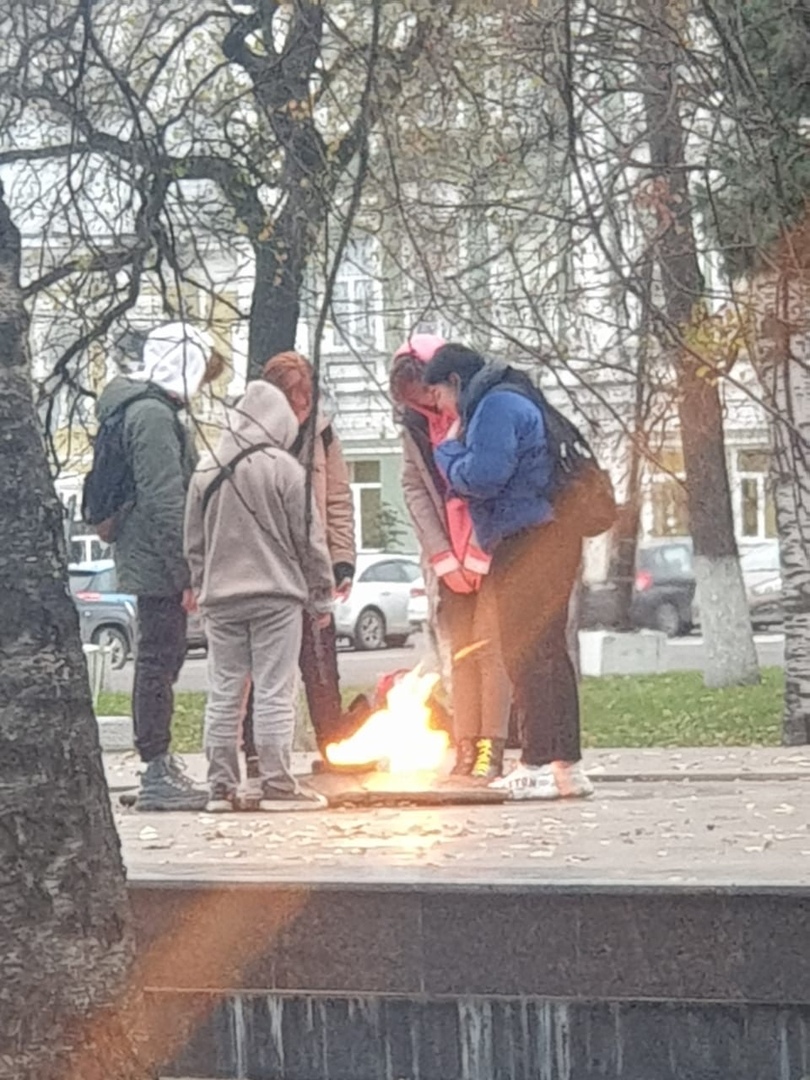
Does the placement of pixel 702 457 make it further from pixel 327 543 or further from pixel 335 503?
pixel 327 543

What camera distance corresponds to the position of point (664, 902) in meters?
4.52

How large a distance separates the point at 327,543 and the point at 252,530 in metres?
0.71

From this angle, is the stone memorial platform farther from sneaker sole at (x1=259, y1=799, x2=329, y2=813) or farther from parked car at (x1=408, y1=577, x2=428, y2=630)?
parked car at (x1=408, y1=577, x2=428, y2=630)

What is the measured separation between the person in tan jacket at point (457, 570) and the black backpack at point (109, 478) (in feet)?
2.92

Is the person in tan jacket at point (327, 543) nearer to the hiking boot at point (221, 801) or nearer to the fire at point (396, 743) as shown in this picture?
the fire at point (396, 743)

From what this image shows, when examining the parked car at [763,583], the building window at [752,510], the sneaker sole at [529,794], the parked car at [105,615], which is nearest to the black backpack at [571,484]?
the sneaker sole at [529,794]

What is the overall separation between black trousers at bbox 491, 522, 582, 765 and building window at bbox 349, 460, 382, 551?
3081cm

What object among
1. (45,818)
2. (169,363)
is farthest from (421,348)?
(45,818)

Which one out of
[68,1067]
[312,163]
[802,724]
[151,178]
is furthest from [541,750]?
[802,724]

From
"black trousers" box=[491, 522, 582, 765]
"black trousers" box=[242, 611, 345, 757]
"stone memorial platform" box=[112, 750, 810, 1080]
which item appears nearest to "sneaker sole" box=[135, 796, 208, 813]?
"black trousers" box=[242, 611, 345, 757]

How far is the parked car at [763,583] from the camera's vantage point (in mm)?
Answer: 33562

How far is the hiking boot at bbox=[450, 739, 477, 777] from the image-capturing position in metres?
7.54

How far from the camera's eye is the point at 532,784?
273 inches

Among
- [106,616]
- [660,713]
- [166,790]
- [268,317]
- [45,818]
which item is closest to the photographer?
[45,818]
